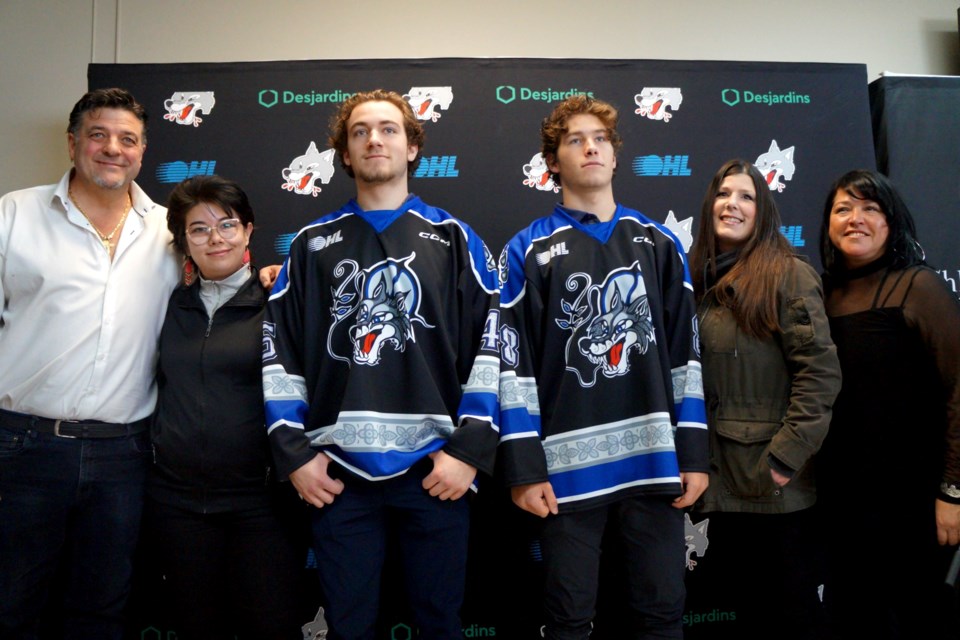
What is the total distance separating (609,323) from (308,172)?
4.81 feet

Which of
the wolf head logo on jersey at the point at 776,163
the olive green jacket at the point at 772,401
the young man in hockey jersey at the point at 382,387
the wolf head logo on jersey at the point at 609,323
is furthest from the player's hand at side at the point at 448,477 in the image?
the wolf head logo on jersey at the point at 776,163

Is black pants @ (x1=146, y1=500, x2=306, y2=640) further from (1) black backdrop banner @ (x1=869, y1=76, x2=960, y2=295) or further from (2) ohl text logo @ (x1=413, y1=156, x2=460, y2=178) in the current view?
(1) black backdrop banner @ (x1=869, y1=76, x2=960, y2=295)

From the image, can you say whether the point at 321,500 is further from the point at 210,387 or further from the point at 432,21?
the point at 432,21

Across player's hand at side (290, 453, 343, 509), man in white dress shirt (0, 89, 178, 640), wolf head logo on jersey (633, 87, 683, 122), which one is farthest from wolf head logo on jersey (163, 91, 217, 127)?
wolf head logo on jersey (633, 87, 683, 122)

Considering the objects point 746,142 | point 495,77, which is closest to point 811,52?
point 746,142

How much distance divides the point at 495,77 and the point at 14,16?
6.92 ft

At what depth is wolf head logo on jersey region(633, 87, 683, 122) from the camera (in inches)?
111

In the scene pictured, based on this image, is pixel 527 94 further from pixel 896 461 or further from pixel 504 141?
pixel 896 461

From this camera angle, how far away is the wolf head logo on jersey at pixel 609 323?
187 cm

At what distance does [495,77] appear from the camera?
277 cm

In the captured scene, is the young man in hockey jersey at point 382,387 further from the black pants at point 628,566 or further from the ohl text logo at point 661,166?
the ohl text logo at point 661,166

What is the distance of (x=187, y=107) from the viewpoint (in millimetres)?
2717

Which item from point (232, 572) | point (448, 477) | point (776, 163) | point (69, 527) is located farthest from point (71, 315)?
point (776, 163)

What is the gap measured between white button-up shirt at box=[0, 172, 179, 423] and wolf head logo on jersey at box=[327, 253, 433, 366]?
658mm
